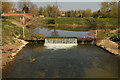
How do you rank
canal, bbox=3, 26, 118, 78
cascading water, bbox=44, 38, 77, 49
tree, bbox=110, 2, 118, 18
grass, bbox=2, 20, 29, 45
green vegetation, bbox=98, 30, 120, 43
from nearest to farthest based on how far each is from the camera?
canal, bbox=3, 26, 118, 78
grass, bbox=2, 20, 29, 45
green vegetation, bbox=98, 30, 120, 43
cascading water, bbox=44, 38, 77, 49
tree, bbox=110, 2, 118, 18

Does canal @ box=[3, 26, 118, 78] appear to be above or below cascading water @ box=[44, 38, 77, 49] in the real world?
below

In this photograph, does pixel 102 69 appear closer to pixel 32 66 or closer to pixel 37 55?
pixel 32 66

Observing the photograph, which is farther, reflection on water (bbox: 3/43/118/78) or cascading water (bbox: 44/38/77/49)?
cascading water (bbox: 44/38/77/49)

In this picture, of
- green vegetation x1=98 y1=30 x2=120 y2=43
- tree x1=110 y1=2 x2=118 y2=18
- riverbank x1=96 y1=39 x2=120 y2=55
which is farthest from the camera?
tree x1=110 y1=2 x2=118 y2=18

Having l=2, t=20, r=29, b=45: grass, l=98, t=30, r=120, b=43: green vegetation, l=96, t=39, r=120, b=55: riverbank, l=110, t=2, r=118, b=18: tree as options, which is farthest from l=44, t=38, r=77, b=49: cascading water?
l=110, t=2, r=118, b=18: tree

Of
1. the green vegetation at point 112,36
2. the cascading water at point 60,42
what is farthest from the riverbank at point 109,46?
the cascading water at point 60,42

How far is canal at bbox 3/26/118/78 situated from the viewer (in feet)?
44.8

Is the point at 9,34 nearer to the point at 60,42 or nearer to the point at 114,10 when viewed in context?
the point at 60,42

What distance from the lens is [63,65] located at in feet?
52.7

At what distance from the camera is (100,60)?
59.4ft

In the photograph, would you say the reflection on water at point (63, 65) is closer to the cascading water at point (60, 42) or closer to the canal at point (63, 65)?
the canal at point (63, 65)

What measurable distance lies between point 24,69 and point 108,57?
1289 centimetres

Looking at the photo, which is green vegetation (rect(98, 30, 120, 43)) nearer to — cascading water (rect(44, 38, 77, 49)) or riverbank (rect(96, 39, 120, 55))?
riverbank (rect(96, 39, 120, 55))

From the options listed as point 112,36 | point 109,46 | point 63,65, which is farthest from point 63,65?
point 112,36
